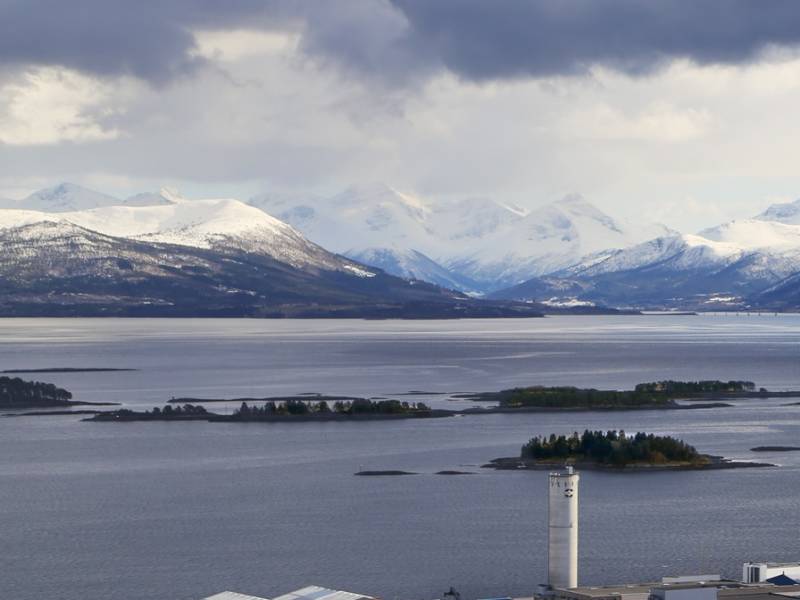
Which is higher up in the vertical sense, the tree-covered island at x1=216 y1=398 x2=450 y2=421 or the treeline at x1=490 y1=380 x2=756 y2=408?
the treeline at x1=490 y1=380 x2=756 y2=408

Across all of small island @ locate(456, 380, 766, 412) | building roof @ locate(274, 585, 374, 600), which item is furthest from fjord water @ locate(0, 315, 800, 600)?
building roof @ locate(274, 585, 374, 600)

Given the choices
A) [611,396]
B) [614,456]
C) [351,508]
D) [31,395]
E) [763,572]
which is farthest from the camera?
[31,395]

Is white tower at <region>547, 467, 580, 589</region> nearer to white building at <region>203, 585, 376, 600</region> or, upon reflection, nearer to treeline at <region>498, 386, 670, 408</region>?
white building at <region>203, 585, 376, 600</region>

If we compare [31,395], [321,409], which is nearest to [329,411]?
[321,409]

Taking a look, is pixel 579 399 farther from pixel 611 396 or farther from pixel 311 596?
pixel 311 596

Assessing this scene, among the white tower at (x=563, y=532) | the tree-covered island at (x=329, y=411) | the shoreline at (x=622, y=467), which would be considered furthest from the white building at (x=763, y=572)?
the tree-covered island at (x=329, y=411)

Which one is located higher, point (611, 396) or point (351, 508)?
point (611, 396)
